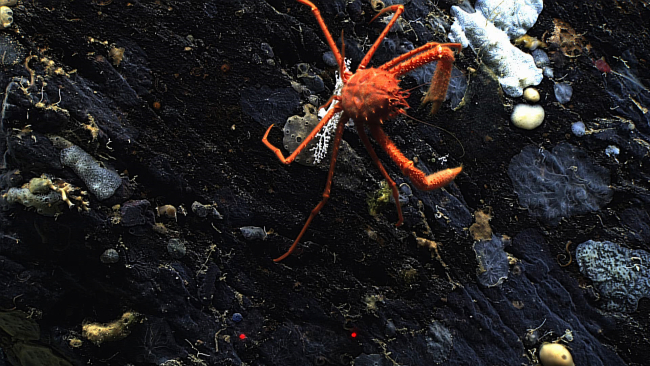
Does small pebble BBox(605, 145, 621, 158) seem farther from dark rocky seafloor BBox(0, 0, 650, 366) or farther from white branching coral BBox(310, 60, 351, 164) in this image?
white branching coral BBox(310, 60, 351, 164)

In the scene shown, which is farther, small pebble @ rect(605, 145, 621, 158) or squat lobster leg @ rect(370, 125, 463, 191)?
small pebble @ rect(605, 145, 621, 158)

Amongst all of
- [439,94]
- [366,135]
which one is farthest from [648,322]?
[366,135]

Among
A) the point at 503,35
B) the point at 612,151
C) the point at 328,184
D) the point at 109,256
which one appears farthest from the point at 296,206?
the point at 612,151

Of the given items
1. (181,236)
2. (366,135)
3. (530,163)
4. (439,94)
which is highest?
(439,94)

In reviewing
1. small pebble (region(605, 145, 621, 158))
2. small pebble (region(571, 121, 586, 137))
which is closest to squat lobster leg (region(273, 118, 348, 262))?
small pebble (region(571, 121, 586, 137))

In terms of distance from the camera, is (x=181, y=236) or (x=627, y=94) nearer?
(x=181, y=236)

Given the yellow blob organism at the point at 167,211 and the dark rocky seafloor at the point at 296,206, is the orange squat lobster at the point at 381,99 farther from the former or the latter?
the yellow blob organism at the point at 167,211

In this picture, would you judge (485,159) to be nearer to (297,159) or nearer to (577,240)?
(577,240)

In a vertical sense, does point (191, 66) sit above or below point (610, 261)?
above
